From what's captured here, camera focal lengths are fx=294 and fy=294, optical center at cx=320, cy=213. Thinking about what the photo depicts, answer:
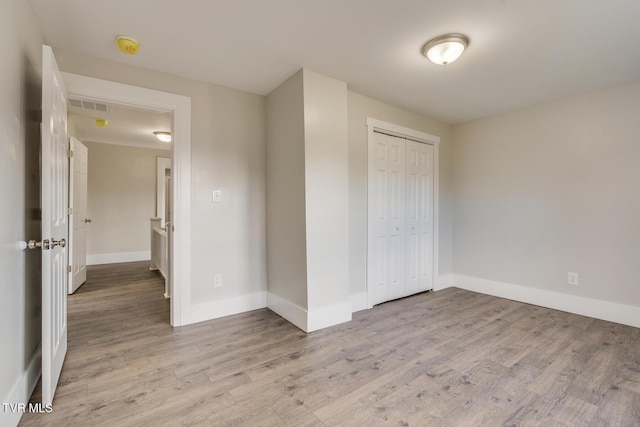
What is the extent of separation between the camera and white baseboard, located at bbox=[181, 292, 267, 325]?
279 cm

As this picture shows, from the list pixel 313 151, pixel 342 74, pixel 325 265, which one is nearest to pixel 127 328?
pixel 325 265

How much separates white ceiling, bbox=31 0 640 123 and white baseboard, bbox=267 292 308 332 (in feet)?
7.12

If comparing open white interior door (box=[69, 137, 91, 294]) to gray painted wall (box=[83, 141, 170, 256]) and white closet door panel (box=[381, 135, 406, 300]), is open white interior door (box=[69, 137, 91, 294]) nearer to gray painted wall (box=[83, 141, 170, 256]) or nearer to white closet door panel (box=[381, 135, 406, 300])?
gray painted wall (box=[83, 141, 170, 256])

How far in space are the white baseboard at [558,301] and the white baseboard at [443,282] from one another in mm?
118

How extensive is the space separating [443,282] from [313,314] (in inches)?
92.1

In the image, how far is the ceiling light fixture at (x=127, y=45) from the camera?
2121 millimetres

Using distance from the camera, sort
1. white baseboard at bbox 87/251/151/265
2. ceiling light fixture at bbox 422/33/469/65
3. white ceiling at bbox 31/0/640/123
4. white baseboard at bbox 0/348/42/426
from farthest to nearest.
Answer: white baseboard at bbox 87/251/151/265, ceiling light fixture at bbox 422/33/469/65, white ceiling at bbox 31/0/640/123, white baseboard at bbox 0/348/42/426

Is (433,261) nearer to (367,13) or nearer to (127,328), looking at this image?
(367,13)

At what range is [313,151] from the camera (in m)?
2.65

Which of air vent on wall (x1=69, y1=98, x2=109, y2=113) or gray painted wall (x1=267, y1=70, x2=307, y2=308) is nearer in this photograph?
gray painted wall (x1=267, y1=70, x2=307, y2=308)

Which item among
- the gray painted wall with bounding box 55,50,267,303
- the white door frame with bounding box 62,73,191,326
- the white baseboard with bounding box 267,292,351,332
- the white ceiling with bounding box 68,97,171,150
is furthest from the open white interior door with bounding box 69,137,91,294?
the white baseboard with bounding box 267,292,351,332

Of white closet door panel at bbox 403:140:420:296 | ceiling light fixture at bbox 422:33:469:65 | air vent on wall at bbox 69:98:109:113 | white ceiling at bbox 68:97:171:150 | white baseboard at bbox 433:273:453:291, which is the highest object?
white ceiling at bbox 68:97:171:150

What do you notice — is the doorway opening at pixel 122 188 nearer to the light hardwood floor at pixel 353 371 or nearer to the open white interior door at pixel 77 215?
the open white interior door at pixel 77 215

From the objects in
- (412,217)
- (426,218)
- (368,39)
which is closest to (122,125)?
(368,39)
